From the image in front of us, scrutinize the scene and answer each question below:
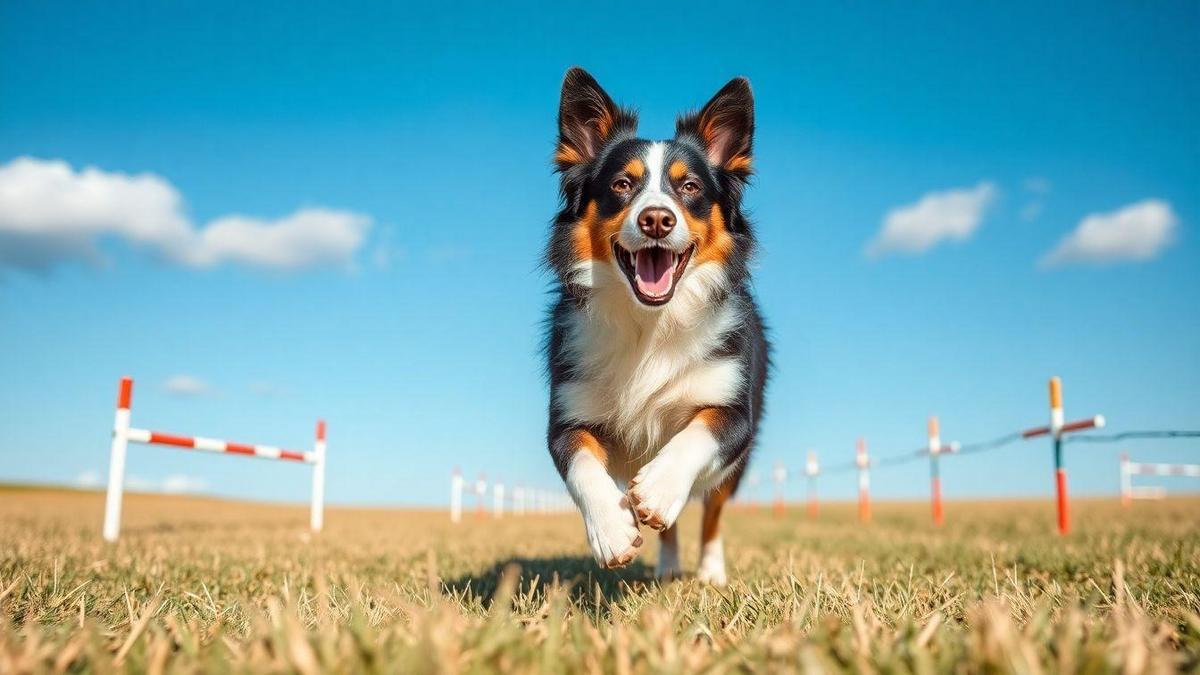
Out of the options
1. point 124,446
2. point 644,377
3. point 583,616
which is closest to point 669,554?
point 644,377

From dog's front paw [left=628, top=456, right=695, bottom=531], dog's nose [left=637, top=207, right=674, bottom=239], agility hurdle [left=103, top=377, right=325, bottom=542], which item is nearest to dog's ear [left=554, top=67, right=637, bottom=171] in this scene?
dog's nose [left=637, top=207, right=674, bottom=239]

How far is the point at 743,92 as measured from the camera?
3.99 m

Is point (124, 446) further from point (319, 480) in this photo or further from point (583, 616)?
point (583, 616)

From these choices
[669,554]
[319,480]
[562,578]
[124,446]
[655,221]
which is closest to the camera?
[655,221]

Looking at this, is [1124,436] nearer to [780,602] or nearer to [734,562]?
[734,562]

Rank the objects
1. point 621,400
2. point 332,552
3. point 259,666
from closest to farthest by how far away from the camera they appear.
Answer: point 259,666 < point 621,400 < point 332,552

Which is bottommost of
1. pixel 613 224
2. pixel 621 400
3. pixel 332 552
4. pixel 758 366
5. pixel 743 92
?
pixel 332 552

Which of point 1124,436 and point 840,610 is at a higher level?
point 1124,436

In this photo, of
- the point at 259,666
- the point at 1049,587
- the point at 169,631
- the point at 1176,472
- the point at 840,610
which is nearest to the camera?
the point at 259,666

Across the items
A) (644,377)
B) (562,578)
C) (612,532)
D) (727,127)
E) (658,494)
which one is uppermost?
(727,127)

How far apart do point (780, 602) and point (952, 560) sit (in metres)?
2.67

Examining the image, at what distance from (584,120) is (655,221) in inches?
42.2

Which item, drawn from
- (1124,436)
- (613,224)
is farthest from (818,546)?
(613,224)

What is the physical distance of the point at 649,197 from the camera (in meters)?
3.35
